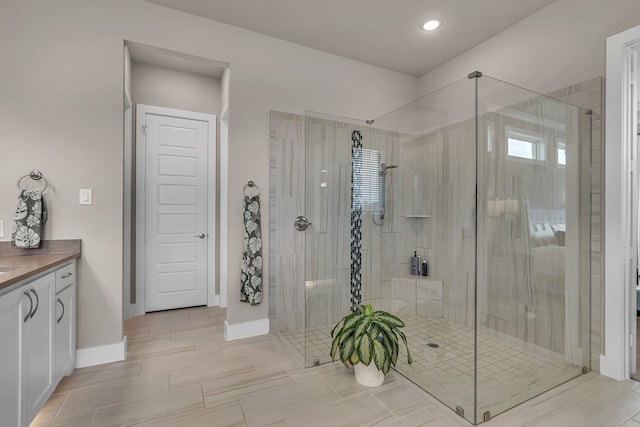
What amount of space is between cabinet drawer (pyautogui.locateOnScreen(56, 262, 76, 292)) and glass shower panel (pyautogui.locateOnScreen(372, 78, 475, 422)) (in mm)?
2247

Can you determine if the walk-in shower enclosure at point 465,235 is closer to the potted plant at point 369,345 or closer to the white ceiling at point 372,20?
the potted plant at point 369,345

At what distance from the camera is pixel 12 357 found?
1.30m

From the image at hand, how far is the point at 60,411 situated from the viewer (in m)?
1.77

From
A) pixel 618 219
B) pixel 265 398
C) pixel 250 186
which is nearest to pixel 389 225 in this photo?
pixel 250 186

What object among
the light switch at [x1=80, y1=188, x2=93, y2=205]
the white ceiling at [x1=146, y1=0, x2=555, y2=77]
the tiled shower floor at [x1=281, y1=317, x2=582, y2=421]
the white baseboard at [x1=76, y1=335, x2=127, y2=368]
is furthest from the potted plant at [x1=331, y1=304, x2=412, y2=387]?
the white ceiling at [x1=146, y1=0, x2=555, y2=77]

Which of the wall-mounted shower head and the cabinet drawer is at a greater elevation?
the wall-mounted shower head

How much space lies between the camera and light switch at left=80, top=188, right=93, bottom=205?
2.30 meters

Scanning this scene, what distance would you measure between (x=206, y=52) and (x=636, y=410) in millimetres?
3991

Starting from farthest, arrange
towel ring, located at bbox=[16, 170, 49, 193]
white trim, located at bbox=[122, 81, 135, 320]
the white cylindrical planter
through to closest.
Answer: white trim, located at bbox=[122, 81, 135, 320] < towel ring, located at bbox=[16, 170, 49, 193] < the white cylindrical planter

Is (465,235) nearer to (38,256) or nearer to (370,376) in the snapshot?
(370,376)

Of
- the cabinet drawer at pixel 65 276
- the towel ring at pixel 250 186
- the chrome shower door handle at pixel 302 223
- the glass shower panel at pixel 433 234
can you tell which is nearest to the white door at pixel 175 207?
the towel ring at pixel 250 186

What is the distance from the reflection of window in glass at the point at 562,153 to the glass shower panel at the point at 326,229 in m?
1.61

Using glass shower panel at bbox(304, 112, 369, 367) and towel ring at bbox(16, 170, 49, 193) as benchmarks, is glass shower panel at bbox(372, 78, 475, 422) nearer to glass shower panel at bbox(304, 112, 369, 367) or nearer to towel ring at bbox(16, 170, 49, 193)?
glass shower panel at bbox(304, 112, 369, 367)

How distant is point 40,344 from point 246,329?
1.55 meters
